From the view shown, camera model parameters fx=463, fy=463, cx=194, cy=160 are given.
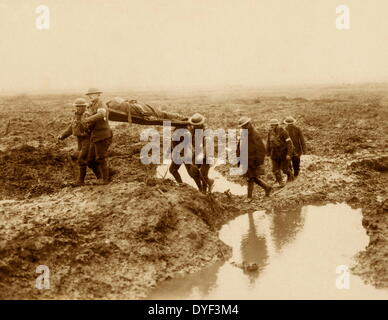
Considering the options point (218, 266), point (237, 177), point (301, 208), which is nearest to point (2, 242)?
point (218, 266)

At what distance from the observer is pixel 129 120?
7773 millimetres

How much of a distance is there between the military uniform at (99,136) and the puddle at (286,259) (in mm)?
2531

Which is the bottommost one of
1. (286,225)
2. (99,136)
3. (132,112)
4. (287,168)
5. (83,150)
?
(286,225)

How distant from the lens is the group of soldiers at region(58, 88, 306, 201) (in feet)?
26.2

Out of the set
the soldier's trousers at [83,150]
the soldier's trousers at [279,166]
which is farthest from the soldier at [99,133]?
the soldier's trousers at [279,166]

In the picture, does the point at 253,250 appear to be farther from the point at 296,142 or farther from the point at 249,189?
the point at 296,142

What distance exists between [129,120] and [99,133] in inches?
32.5

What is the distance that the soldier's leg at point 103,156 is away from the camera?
8.43 metres

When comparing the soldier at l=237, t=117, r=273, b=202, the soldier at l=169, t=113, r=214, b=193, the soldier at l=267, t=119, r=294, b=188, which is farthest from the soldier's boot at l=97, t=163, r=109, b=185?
the soldier at l=267, t=119, r=294, b=188

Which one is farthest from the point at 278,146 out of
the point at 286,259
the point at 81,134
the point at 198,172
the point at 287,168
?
the point at 81,134

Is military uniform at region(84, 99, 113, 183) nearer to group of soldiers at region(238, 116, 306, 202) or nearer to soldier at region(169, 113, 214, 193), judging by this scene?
soldier at region(169, 113, 214, 193)

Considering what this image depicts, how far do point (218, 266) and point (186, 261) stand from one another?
47 cm

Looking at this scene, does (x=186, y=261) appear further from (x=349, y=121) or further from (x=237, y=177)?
(x=349, y=121)

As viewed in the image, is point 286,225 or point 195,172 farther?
point 195,172
